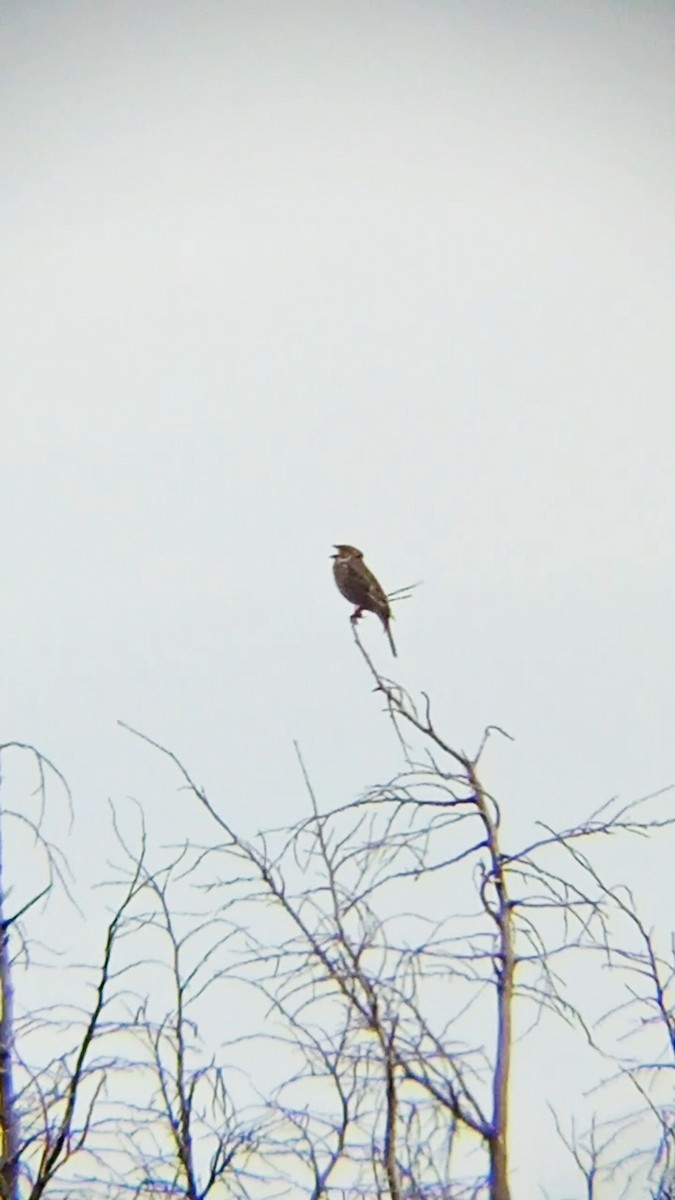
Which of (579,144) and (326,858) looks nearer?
(326,858)

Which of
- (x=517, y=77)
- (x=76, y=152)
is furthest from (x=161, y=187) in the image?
(x=517, y=77)

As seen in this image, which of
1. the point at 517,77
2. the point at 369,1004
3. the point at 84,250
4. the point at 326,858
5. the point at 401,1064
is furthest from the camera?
the point at 517,77

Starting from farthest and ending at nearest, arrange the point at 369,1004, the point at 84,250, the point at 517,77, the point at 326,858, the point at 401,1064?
the point at 517,77 → the point at 84,250 → the point at 326,858 → the point at 369,1004 → the point at 401,1064

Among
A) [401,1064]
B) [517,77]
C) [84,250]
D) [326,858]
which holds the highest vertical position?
[517,77]

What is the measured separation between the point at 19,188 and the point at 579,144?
1.45 meters

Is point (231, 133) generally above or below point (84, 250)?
above

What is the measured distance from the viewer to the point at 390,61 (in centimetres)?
396

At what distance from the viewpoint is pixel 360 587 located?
3.13 m

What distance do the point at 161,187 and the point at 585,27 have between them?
1.19 m

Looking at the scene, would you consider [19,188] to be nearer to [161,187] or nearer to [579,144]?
[161,187]

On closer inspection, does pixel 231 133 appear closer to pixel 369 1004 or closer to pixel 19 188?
pixel 19 188

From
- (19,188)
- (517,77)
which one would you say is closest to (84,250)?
(19,188)

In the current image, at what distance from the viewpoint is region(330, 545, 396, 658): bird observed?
311cm

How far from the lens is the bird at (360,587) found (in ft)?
10.2
